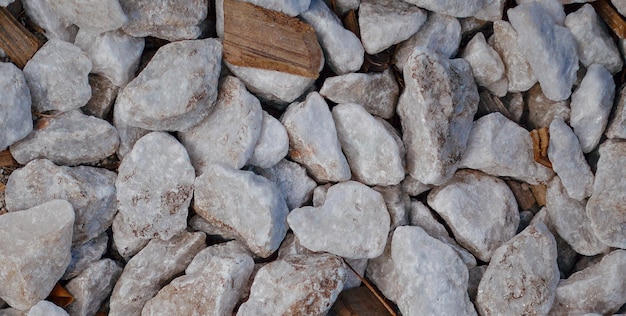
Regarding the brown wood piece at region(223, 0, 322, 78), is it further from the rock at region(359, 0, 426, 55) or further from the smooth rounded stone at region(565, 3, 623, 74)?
the smooth rounded stone at region(565, 3, 623, 74)

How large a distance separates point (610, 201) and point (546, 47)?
0.35 m

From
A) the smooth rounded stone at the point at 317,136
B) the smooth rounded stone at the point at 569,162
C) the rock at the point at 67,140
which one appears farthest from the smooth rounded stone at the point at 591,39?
the rock at the point at 67,140

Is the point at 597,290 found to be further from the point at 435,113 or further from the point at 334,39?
the point at 334,39

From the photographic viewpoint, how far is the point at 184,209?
130 centimetres

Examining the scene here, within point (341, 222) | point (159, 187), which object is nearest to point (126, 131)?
point (159, 187)

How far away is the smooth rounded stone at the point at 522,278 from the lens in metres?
1.28

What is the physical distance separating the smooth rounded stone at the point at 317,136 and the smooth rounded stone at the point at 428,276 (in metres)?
0.19

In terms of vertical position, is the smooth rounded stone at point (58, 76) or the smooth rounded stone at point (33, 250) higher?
the smooth rounded stone at point (58, 76)

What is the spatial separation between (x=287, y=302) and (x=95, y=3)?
2.22 feet

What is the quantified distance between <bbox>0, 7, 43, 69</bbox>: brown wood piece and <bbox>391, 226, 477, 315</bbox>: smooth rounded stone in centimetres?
84

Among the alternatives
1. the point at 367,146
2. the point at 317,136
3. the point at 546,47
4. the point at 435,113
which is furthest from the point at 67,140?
the point at 546,47

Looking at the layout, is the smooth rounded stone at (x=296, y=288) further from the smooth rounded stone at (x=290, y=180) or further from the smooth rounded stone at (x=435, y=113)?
A: the smooth rounded stone at (x=435, y=113)

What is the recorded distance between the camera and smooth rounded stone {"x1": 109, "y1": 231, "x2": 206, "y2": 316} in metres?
1.27

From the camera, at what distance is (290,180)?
1.35m
